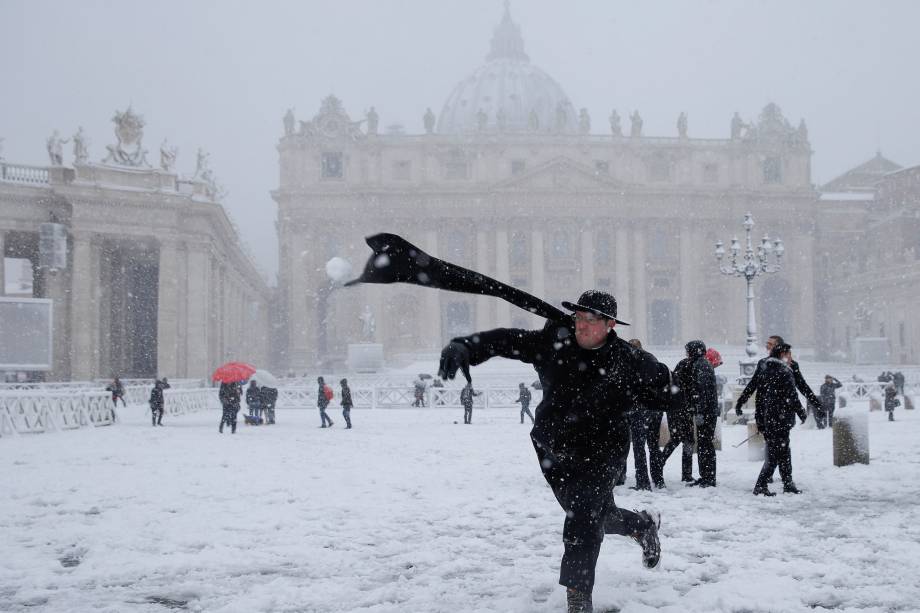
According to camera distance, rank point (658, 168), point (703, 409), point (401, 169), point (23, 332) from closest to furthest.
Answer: point (703, 409), point (23, 332), point (401, 169), point (658, 168)

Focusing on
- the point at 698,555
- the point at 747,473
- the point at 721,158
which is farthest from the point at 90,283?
the point at 721,158

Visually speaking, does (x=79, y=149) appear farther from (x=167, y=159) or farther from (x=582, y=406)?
(x=582, y=406)

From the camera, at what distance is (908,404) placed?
22516mm

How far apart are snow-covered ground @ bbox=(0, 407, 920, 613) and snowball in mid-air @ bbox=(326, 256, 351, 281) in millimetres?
44484

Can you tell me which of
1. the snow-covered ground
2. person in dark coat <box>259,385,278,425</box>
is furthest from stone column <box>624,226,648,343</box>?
the snow-covered ground

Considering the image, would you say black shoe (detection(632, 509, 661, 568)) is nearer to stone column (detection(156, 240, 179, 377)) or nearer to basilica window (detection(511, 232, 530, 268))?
stone column (detection(156, 240, 179, 377))

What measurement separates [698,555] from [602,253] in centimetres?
5887

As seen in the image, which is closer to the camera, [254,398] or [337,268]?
[254,398]

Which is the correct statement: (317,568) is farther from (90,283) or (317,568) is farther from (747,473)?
(90,283)

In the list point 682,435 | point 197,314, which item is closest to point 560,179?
point 197,314

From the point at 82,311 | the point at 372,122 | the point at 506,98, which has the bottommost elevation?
the point at 82,311

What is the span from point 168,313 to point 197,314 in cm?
135

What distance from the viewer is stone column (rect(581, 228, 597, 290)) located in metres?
61.3

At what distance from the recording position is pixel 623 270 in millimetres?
61656
